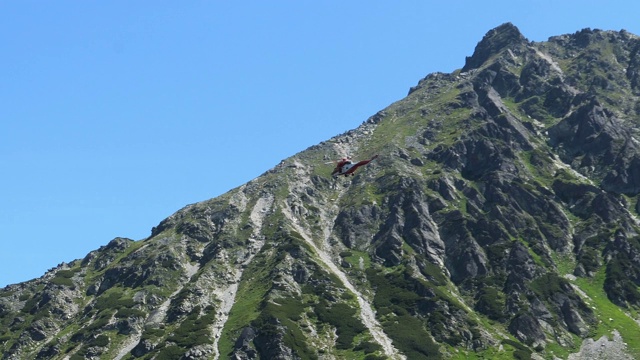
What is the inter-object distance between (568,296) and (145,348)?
352 ft

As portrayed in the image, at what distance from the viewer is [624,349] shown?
15312cm

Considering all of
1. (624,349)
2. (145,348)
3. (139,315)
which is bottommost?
(624,349)

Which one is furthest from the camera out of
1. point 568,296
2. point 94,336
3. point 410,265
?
point 410,265

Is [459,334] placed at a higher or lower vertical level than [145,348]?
lower

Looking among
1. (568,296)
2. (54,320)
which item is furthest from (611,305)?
(54,320)

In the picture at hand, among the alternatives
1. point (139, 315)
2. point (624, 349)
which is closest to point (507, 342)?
point (624, 349)

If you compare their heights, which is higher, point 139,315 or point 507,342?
point 139,315

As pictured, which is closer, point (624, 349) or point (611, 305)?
point (624, 349)

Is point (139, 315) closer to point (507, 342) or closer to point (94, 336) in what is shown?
point (94, 336)

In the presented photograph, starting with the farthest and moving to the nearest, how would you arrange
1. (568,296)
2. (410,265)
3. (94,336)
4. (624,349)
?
(410,265), (568,296), (94,336), (624,349)

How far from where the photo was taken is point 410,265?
634ft

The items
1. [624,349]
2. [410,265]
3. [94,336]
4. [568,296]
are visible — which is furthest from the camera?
[410,265]

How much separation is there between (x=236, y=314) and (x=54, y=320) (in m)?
54.5

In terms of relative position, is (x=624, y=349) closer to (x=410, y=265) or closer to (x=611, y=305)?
(x=611, y=305)
